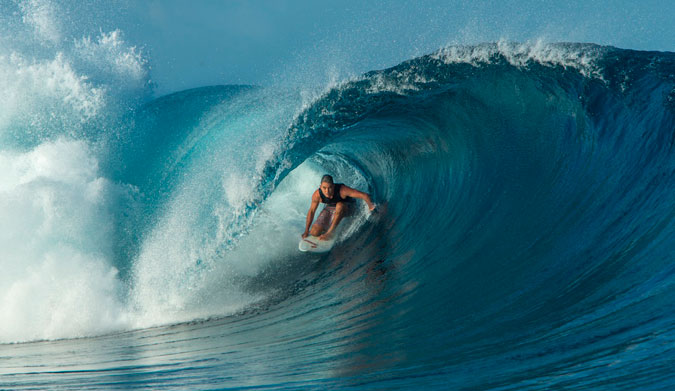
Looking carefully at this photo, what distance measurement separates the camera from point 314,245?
6.12m

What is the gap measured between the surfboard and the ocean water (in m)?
0.19

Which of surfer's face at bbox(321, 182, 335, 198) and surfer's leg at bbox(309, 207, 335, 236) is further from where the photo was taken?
surfer's leg at bbox(309, 207, 335, 236)

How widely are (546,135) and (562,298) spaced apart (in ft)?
9.07

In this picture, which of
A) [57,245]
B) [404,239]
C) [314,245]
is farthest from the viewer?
[314,245]

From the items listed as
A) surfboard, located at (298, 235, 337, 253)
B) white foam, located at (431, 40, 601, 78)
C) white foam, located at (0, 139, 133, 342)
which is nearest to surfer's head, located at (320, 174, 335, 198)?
surfboard, located at (298, 235, 337, 253)

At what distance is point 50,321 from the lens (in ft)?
16.7

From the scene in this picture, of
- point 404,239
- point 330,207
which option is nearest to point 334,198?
point 330,207

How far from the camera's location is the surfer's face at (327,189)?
614cm

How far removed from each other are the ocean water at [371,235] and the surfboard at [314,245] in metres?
0.19

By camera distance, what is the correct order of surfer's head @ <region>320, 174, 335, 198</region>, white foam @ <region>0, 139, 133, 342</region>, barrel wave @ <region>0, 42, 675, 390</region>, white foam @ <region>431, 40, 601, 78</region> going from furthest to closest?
1. surfer's head @ <region>320, 174, 335, 198</region>
2. white foam @ <region>431, 40, 601, 78</region>
3. white foam @ <region>0, 139, 133, 342</region>
4. barrel wave @ <region>0, 42, 675, 390</region>

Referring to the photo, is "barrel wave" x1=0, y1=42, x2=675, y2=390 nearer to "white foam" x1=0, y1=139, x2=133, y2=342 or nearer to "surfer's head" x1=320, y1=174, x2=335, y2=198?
"white foam" x1=0, y1=139, x2=133, y2=342

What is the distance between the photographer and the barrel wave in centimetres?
302

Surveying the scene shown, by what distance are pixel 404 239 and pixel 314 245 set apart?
121 cm

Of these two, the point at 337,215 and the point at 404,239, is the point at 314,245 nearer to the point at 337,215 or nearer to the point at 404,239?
the point at 337,215
